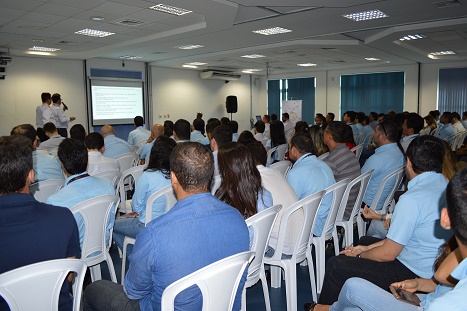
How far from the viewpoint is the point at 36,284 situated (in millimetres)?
1519

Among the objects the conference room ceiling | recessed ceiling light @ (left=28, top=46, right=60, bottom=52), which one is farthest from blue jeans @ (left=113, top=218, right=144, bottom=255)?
recessed ceiling light @ (left=28, top=46, right=60, bottom=52)

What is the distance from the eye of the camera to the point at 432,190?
224cm

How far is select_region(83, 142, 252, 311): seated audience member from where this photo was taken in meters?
1.59

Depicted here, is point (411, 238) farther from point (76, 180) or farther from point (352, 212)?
point (76, 180)

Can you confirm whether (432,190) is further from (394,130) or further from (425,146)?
(394,130)

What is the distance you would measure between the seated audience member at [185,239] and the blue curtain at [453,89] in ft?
48.8

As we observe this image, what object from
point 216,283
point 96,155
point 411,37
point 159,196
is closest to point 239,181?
point 159,196

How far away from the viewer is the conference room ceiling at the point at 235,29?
6.20 metres

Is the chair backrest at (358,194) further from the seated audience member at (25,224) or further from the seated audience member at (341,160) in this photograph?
the seated audience member at (25,224)

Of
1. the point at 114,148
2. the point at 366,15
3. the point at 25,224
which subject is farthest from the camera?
the point at 366,15

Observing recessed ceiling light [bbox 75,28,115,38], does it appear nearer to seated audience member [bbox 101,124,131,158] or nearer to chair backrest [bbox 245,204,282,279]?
seated audience member [bbox 101,124,131,158]

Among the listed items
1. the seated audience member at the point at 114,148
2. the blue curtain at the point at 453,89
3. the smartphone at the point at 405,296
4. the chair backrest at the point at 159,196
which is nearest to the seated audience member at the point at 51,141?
the seated audience member at the point at 114,148

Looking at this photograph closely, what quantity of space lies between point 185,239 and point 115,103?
12395 mm

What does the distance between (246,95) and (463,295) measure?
1776 centimetres
